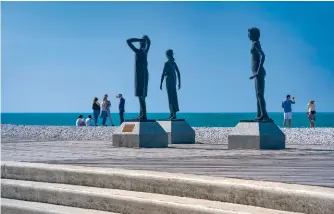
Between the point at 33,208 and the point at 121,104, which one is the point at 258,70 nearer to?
the point at 33,208

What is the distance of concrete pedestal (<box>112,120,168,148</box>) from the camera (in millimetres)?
15506

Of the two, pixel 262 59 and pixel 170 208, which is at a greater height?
pixel 262 59

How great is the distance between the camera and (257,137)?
14555 mm

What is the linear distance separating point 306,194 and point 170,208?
1532mm

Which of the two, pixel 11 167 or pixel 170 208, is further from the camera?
pixel 11 167

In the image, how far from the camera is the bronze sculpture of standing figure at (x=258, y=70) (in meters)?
15.0

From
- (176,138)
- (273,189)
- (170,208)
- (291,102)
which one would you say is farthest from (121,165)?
(291,102)

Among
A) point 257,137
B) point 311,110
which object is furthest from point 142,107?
point 311,110

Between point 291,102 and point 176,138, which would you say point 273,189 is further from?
point 291,102

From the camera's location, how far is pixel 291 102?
29375 mm

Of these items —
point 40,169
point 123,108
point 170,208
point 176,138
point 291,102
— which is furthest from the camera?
point 123,108

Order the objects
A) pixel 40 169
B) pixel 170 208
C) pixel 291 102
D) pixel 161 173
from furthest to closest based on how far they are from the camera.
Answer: pixel 291 102 → pixel 40 169 → pixel 161 173 → pixel 170 208

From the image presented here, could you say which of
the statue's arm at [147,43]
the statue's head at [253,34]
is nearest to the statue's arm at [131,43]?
the statue's arm at [147,43]

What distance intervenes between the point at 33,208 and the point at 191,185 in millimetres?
2104
